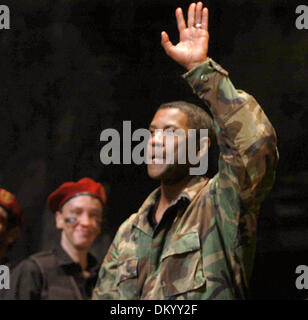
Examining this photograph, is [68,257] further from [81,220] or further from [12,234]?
[12,234]

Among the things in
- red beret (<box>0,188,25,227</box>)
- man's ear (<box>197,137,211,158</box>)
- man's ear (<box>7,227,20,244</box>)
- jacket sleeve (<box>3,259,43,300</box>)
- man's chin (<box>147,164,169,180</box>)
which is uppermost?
man's ear (<box>197,137,211,158</box>)

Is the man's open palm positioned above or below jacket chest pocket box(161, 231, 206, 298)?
above

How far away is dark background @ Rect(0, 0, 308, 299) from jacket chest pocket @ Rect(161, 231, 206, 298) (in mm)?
443

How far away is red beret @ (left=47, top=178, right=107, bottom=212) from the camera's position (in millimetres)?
2715

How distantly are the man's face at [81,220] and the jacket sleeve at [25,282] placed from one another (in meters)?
0.21

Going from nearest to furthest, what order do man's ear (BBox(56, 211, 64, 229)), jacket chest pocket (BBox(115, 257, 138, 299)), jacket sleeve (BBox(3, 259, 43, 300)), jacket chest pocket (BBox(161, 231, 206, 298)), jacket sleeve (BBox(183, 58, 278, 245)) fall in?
1. jacket sleeve (BBox(183, 58, 278, 245))
2. jacket chest pocket (BBox(161, 231, 206, 298))
3. jacket chest pocket (BBox(115, 257, 138, 299))
4. jacket sleeve (BBox(3, 259, 43, 300))
5. man's ear (BBox(56, 211, 64, 229))

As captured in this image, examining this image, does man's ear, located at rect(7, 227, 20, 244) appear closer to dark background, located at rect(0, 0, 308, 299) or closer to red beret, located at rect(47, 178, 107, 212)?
dark background, located at rect(0, 0, 308, 299)

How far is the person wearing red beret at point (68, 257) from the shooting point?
8.55ft

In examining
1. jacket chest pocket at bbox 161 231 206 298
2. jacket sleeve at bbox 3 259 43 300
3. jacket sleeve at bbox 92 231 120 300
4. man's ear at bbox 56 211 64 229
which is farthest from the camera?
man's ear at bbox 56 211 64 229

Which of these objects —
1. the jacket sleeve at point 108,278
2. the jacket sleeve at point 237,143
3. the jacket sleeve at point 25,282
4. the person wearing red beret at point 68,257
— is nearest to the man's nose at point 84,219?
the person wearing red beret at point 68,257

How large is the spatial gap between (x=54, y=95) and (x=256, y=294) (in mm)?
1279

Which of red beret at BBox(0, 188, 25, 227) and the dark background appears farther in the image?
red beret at BBox(0, 188, 25, 227)

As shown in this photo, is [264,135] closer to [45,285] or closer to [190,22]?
[190,22]

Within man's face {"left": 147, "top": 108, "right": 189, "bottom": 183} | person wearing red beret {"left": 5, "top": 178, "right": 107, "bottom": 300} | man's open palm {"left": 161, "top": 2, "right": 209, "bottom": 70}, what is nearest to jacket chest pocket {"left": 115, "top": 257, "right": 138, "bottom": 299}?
person wearing red beret {"left": 5, "top": 178, "right": 107, "bottom": 300}
